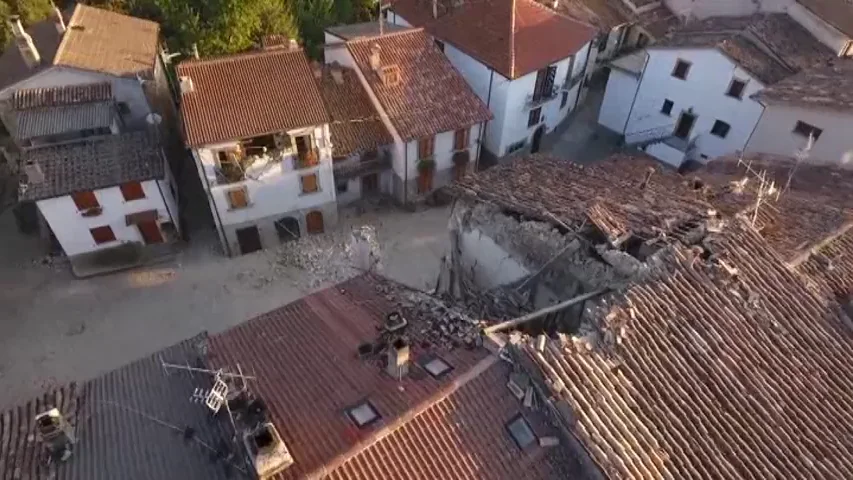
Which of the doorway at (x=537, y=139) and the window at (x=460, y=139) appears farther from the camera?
the doorway at (x=537, y=139)

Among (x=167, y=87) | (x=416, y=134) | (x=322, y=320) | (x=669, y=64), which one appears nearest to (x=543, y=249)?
(x=322, y=320)

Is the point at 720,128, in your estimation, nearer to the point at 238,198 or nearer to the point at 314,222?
the point at 314,222

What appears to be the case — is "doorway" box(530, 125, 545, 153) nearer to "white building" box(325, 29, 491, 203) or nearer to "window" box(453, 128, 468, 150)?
"white building" box(325, 29, 491, 203)

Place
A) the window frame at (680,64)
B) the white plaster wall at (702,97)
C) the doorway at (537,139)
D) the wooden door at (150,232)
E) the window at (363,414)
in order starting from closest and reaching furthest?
1. the window at (363,414)
2. the wooden door at (150,232)
3. the white plaster wall at (702,97)
4. the window frame at (680,64)
5. the doorway at (537,139)

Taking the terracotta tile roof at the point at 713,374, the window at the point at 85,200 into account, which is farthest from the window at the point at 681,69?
the window at the point at 85,200

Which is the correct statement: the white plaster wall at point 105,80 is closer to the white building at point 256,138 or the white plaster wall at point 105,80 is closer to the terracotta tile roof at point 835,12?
the white building at point 256,138

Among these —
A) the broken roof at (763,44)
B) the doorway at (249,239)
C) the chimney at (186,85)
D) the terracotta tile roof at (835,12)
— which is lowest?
the doorway at (249,239)
